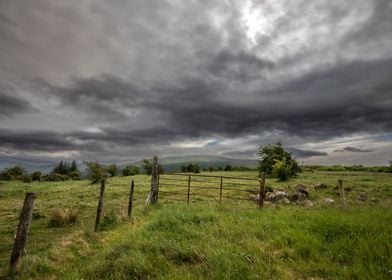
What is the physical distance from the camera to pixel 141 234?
24.4 ft

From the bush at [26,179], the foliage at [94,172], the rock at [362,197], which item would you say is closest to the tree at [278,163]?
the rock at [362,197]

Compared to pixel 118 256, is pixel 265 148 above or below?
above

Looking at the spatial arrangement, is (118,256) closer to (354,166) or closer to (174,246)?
(174,246)

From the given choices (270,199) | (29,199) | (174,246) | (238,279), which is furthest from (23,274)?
(270,199)

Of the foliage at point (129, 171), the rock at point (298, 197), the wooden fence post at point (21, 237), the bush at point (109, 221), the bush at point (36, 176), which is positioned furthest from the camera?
the foliage at point (129, 171)

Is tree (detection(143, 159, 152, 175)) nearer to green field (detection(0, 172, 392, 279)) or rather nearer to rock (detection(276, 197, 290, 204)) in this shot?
rock (detection(276, 197, 290, 204))

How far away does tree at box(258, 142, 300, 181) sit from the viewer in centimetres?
3869

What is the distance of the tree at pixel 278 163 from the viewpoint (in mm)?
38688

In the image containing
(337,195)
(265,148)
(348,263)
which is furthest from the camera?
(265,148)

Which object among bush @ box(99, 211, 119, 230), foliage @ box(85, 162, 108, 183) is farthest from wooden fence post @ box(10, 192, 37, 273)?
foliage @ box(85, 162, 108, 183)

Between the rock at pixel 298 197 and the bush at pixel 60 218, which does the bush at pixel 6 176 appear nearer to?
the bush at pixel 60 218

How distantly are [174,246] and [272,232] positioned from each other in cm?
298

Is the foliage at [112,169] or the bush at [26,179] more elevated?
the foliage at [112,169]

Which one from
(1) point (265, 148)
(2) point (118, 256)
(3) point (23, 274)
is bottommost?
(3) point (23, 274)
